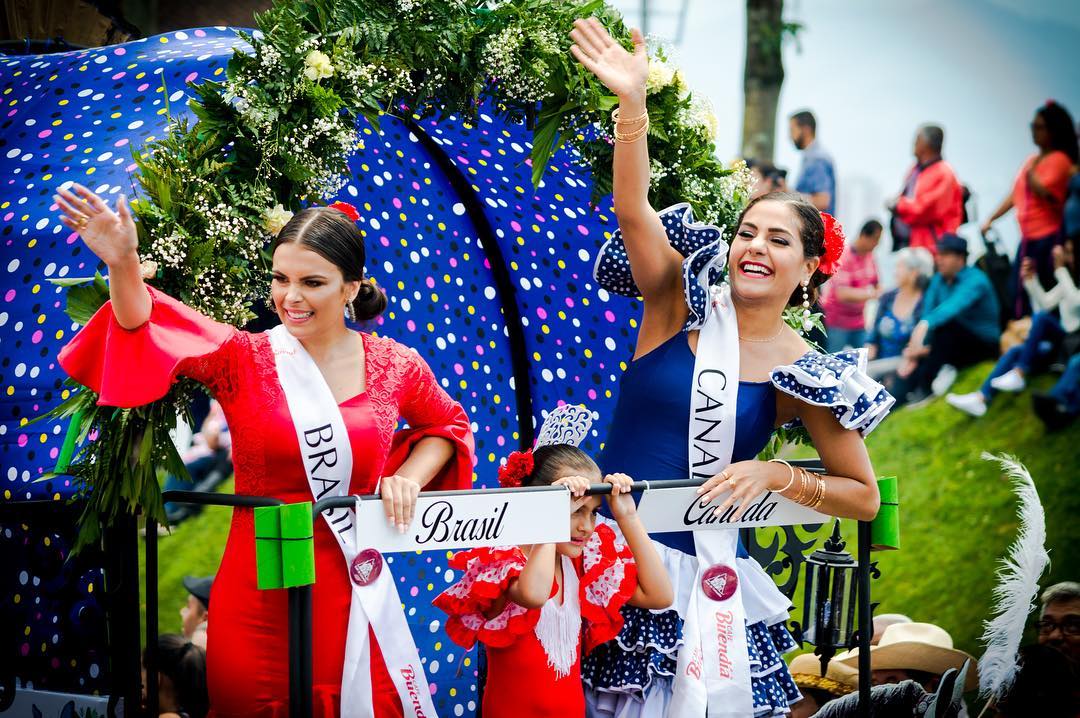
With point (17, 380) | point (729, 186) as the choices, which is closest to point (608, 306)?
point (729, 186)

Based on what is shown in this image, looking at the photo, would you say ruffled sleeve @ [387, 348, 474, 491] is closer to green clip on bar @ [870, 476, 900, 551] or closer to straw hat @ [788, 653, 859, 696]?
green clip on bar @ [870, 476, 900, 551]

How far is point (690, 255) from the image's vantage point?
311 centimetres

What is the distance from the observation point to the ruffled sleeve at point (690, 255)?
119 inches

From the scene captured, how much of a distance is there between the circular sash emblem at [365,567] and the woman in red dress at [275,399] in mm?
76

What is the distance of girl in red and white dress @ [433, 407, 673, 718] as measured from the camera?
3000mm

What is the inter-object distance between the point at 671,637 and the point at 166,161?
1804 mm

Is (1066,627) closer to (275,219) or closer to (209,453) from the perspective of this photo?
(275,219)

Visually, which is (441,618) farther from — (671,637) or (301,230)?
(301,230)

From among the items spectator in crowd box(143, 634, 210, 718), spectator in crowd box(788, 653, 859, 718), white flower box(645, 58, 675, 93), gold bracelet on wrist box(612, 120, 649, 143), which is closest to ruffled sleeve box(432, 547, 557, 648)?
gold bracelet on wrist box(612, 120, 649, 143)

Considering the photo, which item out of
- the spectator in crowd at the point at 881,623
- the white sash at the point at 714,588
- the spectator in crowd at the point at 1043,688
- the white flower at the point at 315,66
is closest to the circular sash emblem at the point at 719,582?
the white sash at the point at 714,588

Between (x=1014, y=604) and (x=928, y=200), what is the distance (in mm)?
4496

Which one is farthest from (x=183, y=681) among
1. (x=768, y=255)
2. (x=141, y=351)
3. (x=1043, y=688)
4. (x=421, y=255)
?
(x=1043, y=688)

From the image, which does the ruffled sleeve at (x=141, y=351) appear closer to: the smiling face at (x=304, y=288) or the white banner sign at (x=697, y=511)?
the smiling face at (x=304, y=288)

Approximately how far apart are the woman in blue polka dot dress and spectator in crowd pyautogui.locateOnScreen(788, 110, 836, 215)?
5.81 metres
